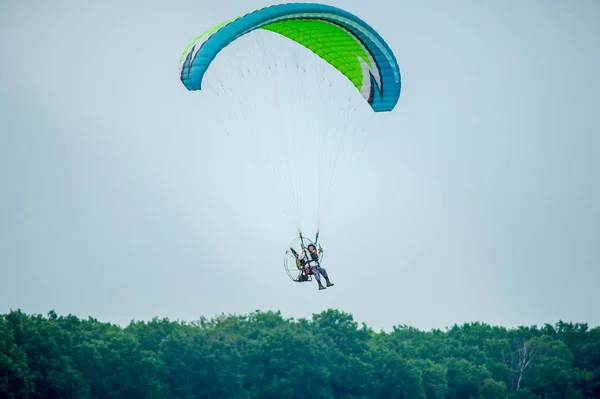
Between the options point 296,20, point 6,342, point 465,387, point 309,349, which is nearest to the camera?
point 296,20

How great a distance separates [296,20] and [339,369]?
146ft

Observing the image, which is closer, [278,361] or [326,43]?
[326,43]

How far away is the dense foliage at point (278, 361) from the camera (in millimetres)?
79000

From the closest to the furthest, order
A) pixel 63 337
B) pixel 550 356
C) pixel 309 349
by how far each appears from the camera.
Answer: pixel 63 337 < pixel 309 349 < pixel 550 356

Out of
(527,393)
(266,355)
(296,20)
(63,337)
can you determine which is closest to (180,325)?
(266,355)

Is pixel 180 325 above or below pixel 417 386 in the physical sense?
above

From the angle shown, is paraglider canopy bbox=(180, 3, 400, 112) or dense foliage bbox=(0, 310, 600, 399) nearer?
paraglider canopy bbox=(180, 3, 400, 112)

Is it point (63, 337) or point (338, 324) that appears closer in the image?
point (63, 337)

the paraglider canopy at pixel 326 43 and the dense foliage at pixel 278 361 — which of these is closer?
the paraglider canopy at pixel 326 43

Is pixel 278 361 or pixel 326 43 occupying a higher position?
pixel 326 43

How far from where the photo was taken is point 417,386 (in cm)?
8969

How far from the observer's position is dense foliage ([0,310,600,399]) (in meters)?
79.0

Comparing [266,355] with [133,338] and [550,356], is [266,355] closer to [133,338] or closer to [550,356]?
[133,338]

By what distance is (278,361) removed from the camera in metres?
88.5
